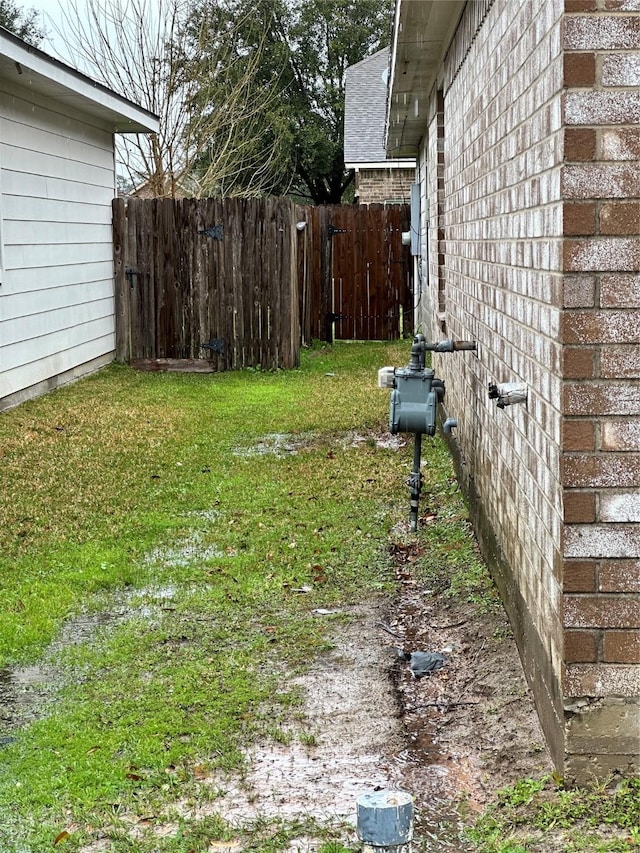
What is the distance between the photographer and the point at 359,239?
18.2 meters

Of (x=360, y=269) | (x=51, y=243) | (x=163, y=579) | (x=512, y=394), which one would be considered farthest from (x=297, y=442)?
(x=360, y=269)

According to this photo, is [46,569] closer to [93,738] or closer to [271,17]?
[93,738]

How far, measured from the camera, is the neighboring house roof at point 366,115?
92.2 feet

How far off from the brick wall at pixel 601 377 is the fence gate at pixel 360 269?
1472 centimetres

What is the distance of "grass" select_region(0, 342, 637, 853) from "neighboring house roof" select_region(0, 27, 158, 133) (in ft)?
10.6

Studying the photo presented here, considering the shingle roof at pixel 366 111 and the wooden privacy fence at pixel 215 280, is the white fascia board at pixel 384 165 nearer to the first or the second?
the shingle roof at pixel 366 111

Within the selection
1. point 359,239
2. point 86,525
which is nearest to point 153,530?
point 86,525

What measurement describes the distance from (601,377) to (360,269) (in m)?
15.2

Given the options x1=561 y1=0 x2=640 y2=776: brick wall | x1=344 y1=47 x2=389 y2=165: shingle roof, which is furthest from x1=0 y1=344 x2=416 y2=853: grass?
x1=344 y1=47 x2=389 y2=165: shingle roof

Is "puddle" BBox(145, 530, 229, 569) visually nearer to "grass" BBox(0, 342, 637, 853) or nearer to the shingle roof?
"grass" BBox(0, 342, 637, 853)

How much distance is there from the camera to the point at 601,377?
10.8 feet

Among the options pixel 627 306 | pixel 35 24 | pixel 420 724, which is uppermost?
pixel 35 24

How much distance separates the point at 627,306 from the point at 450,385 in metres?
5.31

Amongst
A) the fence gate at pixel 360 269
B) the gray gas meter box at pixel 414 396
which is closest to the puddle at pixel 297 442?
the gray gas meter box at pixel 414 396
